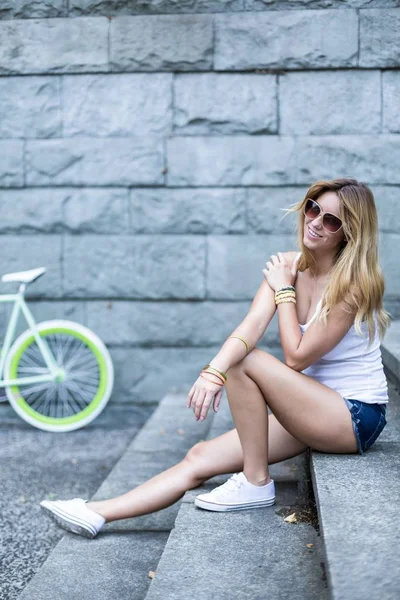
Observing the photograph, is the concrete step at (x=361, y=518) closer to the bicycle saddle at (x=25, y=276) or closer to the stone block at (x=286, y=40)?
the bicycle saddle at (x=25, y=276)

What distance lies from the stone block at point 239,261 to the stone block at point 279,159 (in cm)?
41

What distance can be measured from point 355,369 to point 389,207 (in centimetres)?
262

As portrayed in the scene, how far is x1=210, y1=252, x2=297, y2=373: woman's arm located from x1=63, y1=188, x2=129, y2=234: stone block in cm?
253

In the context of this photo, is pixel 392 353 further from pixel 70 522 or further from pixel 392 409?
pixel 70 522

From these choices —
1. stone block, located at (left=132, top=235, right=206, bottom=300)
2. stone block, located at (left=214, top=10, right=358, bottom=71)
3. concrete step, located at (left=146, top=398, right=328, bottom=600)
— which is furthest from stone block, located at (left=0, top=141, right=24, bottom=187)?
concrete step, located at (left=146, top=398, right=328, bottom=600)

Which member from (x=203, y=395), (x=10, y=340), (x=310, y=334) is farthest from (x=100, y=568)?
(x=10, y=340)

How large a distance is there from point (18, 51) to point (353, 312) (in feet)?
12.5

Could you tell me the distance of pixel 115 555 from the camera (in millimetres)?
3248

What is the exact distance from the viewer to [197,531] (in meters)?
2.94

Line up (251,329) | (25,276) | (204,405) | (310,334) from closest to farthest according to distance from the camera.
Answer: (204,405)
(310,334)
(251,329)
(25,276)

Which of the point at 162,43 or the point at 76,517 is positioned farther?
the point at 162,43

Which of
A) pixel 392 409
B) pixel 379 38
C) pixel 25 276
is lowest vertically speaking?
pixel 392 409

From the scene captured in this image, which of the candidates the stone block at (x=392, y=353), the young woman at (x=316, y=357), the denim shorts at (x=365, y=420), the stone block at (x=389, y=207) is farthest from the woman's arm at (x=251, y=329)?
the stone block at (x=389, y=207)

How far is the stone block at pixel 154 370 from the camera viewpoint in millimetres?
5840
